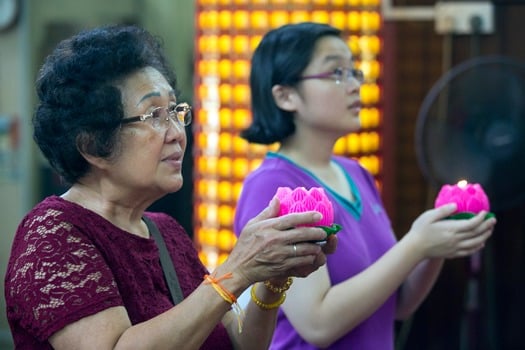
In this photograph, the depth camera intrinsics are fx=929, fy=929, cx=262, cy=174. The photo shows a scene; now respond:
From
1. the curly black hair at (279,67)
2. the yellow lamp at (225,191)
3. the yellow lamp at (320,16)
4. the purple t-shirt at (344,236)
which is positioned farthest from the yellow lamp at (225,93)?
the purple t-shirt at (344,236)

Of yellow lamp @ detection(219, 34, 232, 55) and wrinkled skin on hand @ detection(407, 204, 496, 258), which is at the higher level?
yellow lamp @ detection(219, 34, 232, 55)

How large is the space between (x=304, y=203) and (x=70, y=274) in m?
0.49

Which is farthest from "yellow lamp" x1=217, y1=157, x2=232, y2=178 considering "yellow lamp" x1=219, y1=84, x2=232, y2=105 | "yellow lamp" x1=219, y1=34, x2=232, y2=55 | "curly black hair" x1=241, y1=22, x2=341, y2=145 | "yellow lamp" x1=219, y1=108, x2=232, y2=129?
"curly black hair" x1=241, y1=22, x2=341, y2=145

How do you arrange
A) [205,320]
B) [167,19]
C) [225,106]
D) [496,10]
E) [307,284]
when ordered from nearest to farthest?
[205,320] → [307,284] → [225,106] → [496,10] → [167,19]

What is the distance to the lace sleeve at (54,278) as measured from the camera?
178 cm

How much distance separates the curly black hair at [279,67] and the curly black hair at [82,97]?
2.43 feet

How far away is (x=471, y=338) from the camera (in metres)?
4.57

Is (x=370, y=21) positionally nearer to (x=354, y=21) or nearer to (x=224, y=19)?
(x=354, y=21)

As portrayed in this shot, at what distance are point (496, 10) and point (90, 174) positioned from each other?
3.26 m

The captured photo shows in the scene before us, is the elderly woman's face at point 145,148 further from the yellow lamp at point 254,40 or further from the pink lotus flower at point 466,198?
the yellow lamp at point 254,40

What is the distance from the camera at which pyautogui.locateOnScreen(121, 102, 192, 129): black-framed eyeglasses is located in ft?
6.47

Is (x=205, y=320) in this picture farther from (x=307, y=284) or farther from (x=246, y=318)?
(x=307, y=284)

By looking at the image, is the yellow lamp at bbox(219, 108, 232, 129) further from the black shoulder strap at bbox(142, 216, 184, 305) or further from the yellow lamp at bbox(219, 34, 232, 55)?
the black shoulder strap at bbox(142, 216, 184, 305)

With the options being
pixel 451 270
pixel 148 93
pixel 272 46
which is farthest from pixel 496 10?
pixel 148 93
